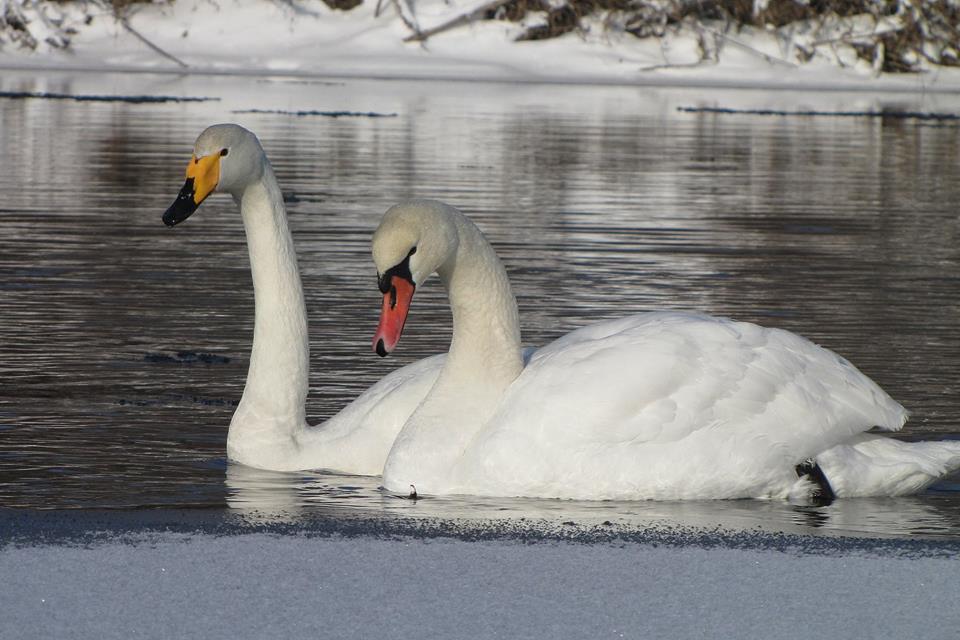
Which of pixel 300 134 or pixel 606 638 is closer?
pixel 606 638

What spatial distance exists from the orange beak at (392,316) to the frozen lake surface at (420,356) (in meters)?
0.53

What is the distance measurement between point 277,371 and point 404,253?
1.18 meters

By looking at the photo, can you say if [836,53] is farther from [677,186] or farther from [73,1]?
[677,186]

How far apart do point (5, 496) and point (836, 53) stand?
108 ft

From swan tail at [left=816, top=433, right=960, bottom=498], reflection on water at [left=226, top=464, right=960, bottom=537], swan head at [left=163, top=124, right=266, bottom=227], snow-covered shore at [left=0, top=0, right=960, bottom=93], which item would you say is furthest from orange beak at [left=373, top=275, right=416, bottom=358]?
snow-covered shore at [left=0, top=0, right=960, bottom=93]

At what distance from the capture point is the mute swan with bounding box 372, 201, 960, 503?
18.5ft

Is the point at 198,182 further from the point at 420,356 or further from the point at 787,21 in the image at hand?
the point at 787,21

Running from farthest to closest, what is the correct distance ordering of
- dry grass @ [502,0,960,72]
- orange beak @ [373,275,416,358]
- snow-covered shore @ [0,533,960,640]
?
1. dry grass @ [502,0,960,72]
2. orange beak @ [373,275,416,358]
3. snow-covered shore @ [0,533,960,640]

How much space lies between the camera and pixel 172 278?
1045 cm

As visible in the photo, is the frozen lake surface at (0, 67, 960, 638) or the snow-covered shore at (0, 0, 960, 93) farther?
the snow-covered shore at (0, 0, 960, 93)

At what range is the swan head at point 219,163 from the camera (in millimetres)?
6219

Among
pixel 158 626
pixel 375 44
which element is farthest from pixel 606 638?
pixel 375 44

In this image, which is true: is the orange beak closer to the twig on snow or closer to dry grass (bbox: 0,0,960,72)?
the twig on snow

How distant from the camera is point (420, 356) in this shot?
8.12 metres
